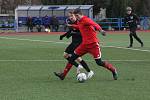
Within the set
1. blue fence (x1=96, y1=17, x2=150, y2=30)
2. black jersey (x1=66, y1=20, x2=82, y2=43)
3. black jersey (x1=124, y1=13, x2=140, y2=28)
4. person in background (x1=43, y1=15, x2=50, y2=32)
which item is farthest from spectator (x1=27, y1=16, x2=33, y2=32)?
black jersey (x1=66, y1=20, x2=82, y2=43)

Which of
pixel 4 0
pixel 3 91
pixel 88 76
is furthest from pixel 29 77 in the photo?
pixel 4 0

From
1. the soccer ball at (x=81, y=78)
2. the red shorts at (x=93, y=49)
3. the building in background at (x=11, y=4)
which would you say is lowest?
the soccer ball at (x=81, y=78)

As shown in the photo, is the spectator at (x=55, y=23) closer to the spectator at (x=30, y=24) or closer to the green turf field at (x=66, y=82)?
the spectator at (x=30, y=24)

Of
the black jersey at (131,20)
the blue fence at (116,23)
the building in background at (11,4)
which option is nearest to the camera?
the black jersey at (131,20)

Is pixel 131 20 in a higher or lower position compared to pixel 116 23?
higher

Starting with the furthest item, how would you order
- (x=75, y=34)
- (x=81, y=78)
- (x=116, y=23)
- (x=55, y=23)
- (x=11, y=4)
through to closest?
1. (x=11, y=4)
2. (x=116, y=23)
3. (x=55, y=23)
4. (x=75, y=34)
5. (x=81, y=78)

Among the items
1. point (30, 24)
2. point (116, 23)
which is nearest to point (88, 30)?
point (30, 24)

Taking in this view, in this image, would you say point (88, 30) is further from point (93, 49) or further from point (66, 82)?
point (66, 82)

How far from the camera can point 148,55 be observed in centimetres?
2077

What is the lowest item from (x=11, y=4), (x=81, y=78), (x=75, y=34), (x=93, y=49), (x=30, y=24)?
(x=30, y=24)

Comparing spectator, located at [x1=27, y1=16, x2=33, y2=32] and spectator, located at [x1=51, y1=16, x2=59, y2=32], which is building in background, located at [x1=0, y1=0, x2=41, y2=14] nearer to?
spectator, located at [x1=27, y1=16, x2=33, y2=32]

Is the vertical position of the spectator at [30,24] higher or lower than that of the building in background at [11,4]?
lower

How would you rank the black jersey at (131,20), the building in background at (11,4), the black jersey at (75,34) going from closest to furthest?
the black jersey at (75,34), the black jersey at (131,20), the building in background at (11,4)

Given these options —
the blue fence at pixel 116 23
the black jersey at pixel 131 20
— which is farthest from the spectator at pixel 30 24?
the black jersey at pixel 131 20
